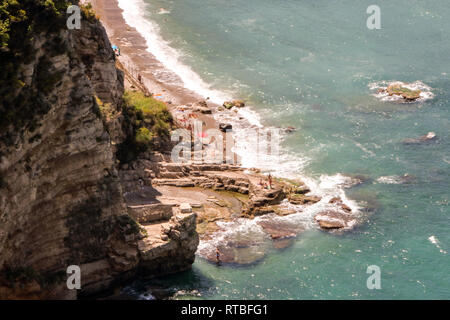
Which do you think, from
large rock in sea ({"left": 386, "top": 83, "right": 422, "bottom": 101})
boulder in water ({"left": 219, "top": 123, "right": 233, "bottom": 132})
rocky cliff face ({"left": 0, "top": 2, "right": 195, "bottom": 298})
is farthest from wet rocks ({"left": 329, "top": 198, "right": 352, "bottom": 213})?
large rock in sea ({"left": 386, "top": 83, "right": 422, "bottom": 101})

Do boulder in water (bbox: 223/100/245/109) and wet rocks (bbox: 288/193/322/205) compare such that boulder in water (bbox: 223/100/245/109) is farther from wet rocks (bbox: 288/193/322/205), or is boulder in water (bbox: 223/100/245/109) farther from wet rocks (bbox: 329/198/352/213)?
wet rocks (bbox: 329/198/352/213)

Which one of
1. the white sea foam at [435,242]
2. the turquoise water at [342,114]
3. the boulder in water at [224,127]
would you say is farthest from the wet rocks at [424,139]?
the boulder in water at [224,127]

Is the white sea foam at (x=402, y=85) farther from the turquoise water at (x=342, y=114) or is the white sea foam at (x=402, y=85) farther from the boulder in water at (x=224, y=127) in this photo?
the boulder in water at (x=224, y=127)

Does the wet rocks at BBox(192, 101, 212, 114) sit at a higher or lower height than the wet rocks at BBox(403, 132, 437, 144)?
higher

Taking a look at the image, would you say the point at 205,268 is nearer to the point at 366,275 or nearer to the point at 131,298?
the point at 131,298

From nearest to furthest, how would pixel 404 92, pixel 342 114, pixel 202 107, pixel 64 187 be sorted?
pixel 64 187 → pixel 202 107 → pixel 342 114 → pixel 404 92

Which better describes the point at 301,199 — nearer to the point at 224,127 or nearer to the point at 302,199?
the point at 302,199

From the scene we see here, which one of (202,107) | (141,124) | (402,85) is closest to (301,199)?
(141,124)
